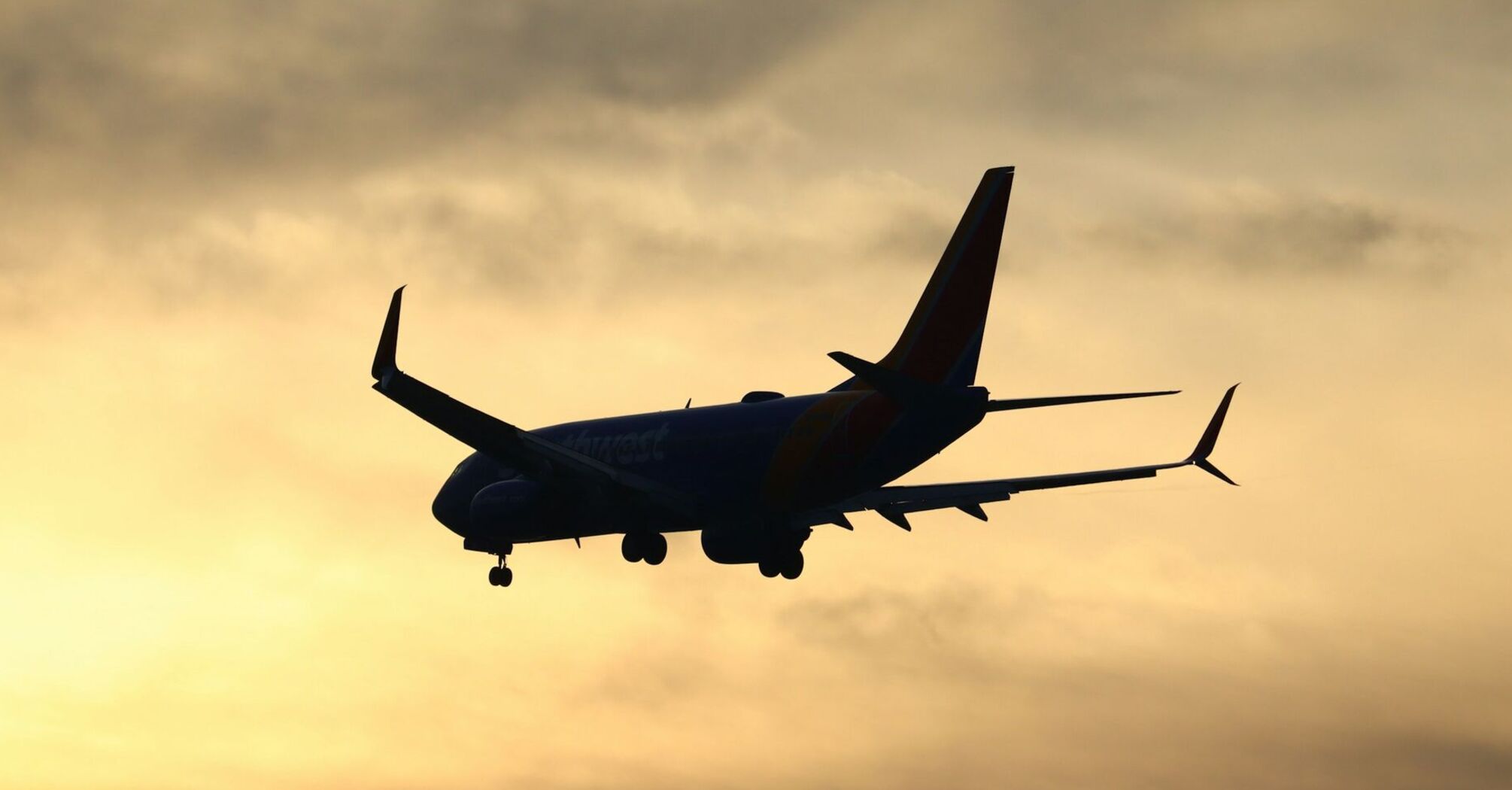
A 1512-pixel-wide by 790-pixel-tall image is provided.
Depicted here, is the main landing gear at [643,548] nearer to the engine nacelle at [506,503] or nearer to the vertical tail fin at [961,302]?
the engine nacelle at [506,503]

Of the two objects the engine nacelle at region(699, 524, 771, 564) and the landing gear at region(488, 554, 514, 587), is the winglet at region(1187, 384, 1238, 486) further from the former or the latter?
the landing gear at region(488, 554, 514, 587)

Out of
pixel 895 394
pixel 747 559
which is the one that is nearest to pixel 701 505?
pixel 747 559

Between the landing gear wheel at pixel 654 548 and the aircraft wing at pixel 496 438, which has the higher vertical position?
the aircraft wing at pixel 496 438

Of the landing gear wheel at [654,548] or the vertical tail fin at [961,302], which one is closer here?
the vertical tail fin at [961,302]

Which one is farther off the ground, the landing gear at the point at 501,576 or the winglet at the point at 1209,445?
the landing gear at the point at 501,576

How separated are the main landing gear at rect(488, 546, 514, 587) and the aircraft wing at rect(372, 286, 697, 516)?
697cm

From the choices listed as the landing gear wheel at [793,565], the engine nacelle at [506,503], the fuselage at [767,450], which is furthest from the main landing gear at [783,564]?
the engine nacelle at [506,503]

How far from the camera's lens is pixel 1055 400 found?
4475cm

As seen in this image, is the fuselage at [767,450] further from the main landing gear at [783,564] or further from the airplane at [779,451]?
the main landing gear at [783,564]

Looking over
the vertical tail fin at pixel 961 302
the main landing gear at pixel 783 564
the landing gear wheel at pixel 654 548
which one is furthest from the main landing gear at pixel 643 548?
the vertical tail fin at pixel 961 302

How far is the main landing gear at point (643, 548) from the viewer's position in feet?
173

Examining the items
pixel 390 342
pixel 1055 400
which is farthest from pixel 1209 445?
pixel 390 342

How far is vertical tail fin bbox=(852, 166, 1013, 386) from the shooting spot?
47938 millimetres

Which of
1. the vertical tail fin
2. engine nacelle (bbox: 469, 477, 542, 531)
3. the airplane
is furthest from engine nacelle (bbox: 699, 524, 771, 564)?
the vertical tail fin
